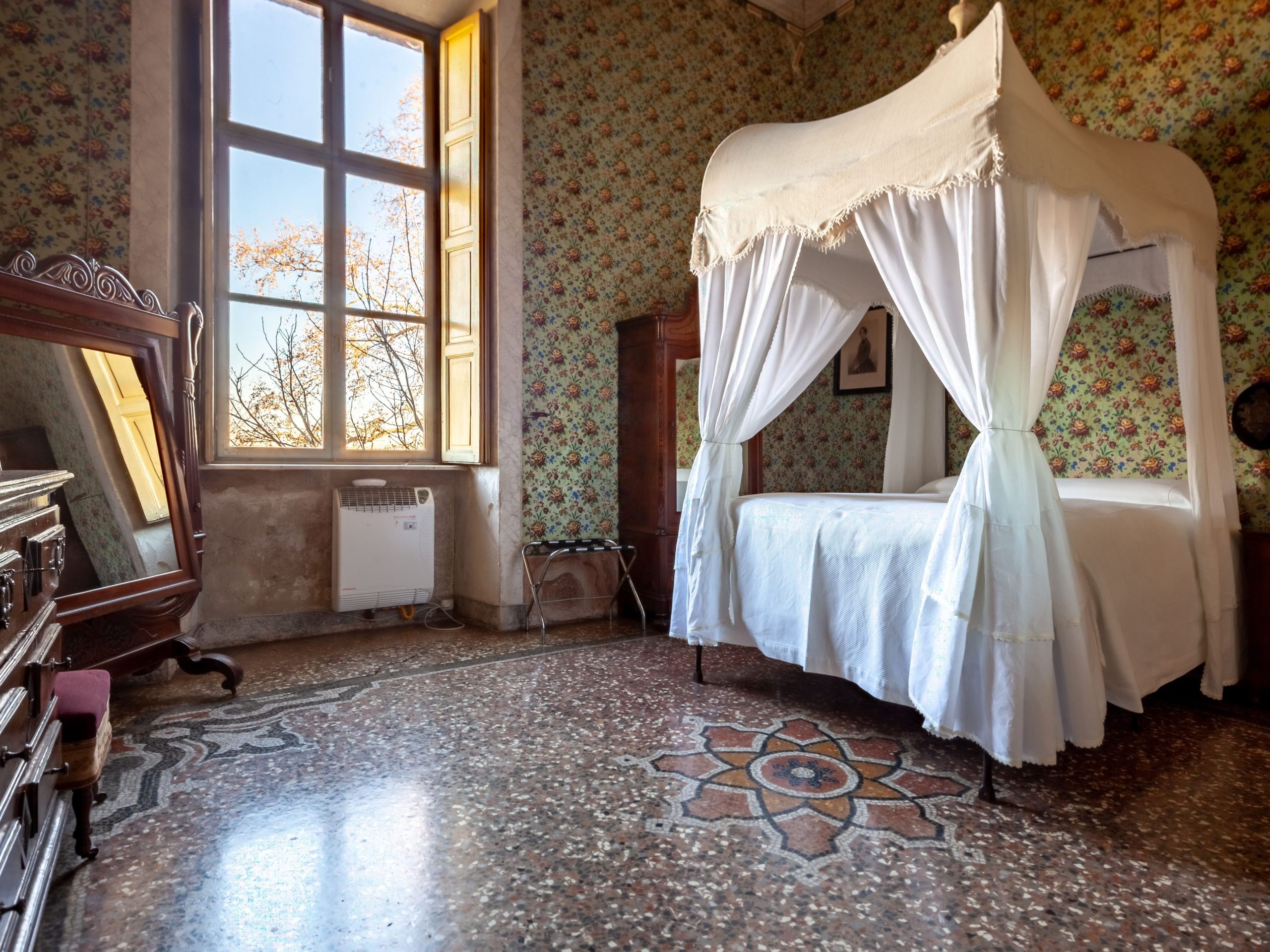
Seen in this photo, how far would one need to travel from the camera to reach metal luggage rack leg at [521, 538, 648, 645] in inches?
181

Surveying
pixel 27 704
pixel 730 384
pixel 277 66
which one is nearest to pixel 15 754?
pixel 27 704

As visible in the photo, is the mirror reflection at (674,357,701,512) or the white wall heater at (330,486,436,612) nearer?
the white wall heater at (330,486,436,612)

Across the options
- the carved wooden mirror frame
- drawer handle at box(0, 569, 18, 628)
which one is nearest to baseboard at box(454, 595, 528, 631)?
the carved wooden mirror frame

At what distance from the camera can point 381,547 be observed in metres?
4.46

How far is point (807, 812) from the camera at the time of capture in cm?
228

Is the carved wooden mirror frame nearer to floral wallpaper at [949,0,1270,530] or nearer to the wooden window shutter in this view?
the wooden window shutter

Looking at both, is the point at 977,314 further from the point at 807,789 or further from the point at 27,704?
the point at 27,704

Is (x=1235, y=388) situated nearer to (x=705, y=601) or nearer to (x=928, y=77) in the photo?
(x=928, y=77)

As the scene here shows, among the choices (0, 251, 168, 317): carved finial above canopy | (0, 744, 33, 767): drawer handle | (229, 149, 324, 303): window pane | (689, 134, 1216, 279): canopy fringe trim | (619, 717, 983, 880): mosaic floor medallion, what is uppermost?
(229, 149, 324, 303): window pane

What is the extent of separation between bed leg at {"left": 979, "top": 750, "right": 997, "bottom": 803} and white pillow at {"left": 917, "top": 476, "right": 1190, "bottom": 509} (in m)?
1.35

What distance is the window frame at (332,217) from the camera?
4.25m

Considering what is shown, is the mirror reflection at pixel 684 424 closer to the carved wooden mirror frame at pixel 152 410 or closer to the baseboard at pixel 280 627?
the baseboard at pixel 280 627

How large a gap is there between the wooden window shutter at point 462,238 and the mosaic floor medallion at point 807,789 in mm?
2499

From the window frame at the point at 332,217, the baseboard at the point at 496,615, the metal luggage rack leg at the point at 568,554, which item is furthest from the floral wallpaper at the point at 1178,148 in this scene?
the window frame at the point at 332,217
